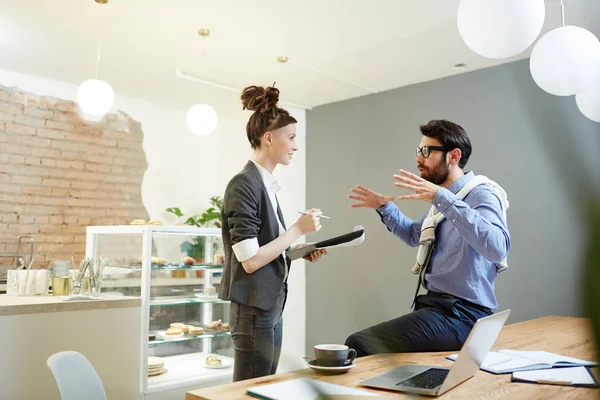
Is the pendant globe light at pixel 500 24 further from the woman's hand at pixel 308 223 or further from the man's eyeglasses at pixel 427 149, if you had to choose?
the woman's hand at pixel 308 223

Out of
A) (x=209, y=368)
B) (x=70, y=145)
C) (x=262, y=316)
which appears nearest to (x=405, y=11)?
(x=262, y=316)

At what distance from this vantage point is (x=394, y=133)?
183 inches

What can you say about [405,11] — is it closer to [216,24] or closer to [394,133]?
[216,24]

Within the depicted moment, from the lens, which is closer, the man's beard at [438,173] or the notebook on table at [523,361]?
the notebook on table at [523,361]

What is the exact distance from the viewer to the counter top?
7.78 ft

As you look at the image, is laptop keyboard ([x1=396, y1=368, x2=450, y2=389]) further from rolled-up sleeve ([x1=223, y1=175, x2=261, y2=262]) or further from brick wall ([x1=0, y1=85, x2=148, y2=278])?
brick wall ([x1=0, y1=85, x2=148, y2=278])

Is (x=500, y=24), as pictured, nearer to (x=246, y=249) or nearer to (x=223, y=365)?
(x=246, y=249)

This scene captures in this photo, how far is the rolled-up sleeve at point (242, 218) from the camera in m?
1.76

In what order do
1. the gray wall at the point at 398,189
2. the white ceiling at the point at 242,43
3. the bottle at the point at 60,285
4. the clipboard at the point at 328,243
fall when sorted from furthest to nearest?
1. the gray wall at the point at 398,189
2. the white ceiling at the point at 242,43
3. the bottle at the point at 60,285
4. the clipboard at the point at 328,243

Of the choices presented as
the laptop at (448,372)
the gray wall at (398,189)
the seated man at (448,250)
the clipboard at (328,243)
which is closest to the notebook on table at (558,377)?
the laptop at (448,372)

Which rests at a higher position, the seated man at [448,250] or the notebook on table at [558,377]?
the seated man at [448,250]

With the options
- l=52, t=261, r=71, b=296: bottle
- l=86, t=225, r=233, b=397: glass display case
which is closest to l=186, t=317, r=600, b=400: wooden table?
l=86, t=225, r=233, b=397: glass display case

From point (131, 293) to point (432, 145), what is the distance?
6.60 ft

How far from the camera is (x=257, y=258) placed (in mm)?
1771
